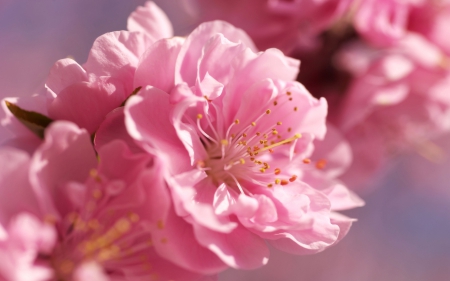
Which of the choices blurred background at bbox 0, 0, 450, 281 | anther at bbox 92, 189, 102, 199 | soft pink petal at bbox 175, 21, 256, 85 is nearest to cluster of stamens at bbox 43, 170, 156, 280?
anther at bbox 92, 189, 102, 199

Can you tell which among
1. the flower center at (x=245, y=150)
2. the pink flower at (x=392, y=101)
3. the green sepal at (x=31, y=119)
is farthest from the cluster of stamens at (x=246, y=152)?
the pink flower at (x=392, y=101)

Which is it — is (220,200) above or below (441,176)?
above

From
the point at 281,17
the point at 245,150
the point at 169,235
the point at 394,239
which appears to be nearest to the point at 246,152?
the point at 245,150

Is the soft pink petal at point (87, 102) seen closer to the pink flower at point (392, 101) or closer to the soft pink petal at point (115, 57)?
the soft pink petal at point (115, 57)

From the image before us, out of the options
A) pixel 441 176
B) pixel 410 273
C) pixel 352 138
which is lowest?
pixel 410 273

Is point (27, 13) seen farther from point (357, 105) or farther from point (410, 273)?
point (410, 273)

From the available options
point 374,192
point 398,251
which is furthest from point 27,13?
point 398,251

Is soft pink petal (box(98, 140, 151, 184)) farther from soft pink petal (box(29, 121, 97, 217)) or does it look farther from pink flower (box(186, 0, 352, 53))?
Answer: pink flower (box(186, 0, 352, 53))
